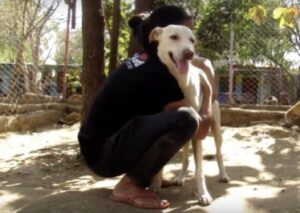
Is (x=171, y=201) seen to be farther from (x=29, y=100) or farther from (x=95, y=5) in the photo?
(x=29, y=100)

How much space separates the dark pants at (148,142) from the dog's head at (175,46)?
0.38 meters

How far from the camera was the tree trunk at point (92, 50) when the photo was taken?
218 inches

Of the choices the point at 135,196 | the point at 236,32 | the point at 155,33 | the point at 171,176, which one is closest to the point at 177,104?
the point at 155,33

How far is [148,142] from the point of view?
9.83ft

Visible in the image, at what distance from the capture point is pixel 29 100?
967 centimetres

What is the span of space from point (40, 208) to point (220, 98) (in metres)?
→ 6.42

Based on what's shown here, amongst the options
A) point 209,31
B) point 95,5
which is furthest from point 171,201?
point 209,31

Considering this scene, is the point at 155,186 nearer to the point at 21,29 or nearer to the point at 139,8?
the point at 139,8

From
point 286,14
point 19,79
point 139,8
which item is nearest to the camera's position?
point 286,14

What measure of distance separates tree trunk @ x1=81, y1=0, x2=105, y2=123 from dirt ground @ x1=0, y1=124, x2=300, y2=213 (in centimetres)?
86

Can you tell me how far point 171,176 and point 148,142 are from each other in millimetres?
1585

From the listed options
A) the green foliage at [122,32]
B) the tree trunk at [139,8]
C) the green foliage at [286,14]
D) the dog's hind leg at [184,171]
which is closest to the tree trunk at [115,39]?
the tree trunk at [139,8]

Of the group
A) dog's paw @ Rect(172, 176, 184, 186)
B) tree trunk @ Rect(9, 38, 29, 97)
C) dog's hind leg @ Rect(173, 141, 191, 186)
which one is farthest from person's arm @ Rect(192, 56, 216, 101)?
tree trunk @ Rect(9, 38, 29, 97)

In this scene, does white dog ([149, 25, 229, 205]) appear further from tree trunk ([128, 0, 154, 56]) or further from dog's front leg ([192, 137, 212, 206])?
tree trunk ([128, 0, 154, 56])
